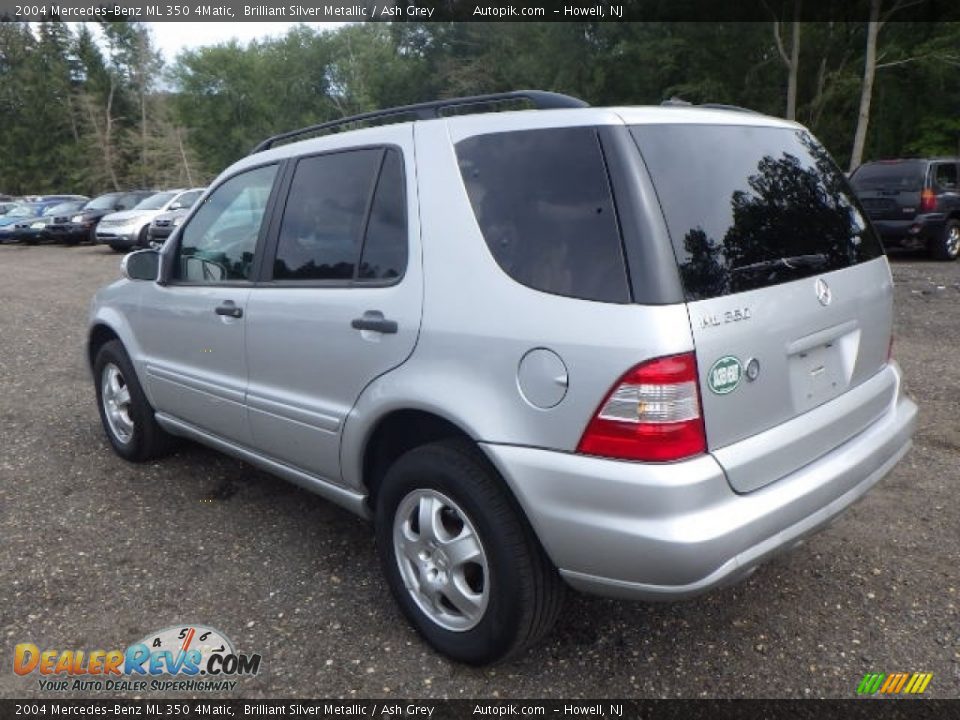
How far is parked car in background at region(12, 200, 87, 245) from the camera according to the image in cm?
2208

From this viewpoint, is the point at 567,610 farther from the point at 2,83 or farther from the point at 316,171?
the point at 2,83

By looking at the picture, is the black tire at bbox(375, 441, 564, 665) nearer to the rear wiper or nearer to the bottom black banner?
the bottom black banner

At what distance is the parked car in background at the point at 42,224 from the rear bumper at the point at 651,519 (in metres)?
23.4

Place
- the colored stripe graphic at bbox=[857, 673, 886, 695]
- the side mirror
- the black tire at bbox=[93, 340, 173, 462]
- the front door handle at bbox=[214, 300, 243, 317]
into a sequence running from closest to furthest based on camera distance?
1. the colored stripe graphic at bbox=[857, 673, 886, 695]
2. the front door handle at bbox=[214, 300, 243, 317]
3. the side mirror
4. the black tire at bbox=[93, 340, 173, 462]

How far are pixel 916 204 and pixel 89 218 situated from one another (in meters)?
20.6

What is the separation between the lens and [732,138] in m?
2.46

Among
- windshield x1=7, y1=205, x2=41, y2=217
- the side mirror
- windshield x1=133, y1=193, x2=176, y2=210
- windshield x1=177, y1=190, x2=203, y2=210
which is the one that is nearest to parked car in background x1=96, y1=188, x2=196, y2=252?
windshield x1=177, y1=190, x2=203, y2=210

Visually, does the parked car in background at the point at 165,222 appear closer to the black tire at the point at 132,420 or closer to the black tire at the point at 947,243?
the black tire at the point at 132,420

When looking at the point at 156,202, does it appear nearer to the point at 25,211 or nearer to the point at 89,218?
the point at 89,218

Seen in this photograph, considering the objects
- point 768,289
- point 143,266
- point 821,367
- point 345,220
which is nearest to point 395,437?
point 345,220

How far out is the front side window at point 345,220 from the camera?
2.71 metres

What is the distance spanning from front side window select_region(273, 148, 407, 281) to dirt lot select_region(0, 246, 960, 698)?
1.30m

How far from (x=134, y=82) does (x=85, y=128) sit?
650 cm

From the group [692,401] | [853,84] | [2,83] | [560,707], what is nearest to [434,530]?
[560,707]
